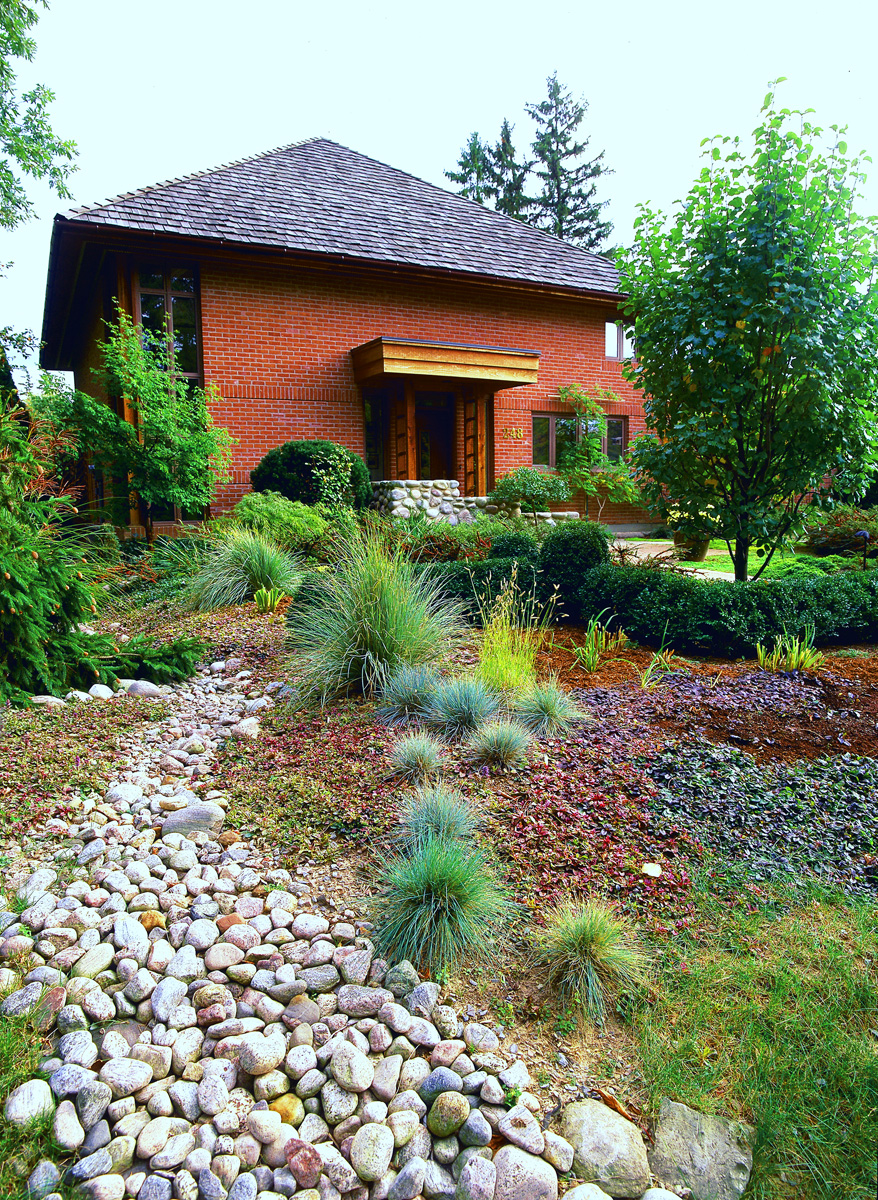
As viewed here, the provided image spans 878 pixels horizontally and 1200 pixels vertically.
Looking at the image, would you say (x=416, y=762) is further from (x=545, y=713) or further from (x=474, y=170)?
(x=474, y=170)

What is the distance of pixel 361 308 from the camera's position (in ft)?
44.8

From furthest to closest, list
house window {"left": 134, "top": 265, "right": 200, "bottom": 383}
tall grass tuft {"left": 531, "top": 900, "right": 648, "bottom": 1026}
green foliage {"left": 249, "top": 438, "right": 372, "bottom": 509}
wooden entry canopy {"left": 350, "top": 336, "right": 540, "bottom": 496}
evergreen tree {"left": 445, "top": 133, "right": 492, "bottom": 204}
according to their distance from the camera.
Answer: evergreen tree {"left": 445, "top": 133, "right": 492, "bottom": 204} → wooden entry canopy {"left": 350, "top": 336, "right": 540, "bottom": 496} → house window {"left": 134, "top": 265, "right": 200, "bottom": 383} → green foliage {"left": 249, "top": 438, "right": 372, "bottom": 509} → tall grass tuft {"left": 531, "top": 900, "right": 648, "bottom": 1026}

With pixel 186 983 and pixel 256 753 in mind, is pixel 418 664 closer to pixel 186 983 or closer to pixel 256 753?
pixel 256 753

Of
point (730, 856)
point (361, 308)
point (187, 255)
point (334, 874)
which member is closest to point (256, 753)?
point (334, 874)

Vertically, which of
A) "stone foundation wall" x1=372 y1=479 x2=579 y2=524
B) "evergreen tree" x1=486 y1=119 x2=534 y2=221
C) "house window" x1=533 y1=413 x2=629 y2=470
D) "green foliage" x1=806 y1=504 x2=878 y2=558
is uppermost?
"evergreen tree" x1=486 y1=119 x2=534 y2=221

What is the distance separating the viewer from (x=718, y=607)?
17.4 ft

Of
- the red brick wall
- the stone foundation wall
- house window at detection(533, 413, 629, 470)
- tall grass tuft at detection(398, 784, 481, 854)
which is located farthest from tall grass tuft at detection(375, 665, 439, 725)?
house window at detection(533, 413, 629, 470)

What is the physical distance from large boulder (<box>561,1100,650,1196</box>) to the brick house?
11.1m

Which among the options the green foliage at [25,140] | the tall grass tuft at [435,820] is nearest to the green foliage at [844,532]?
the tall grass tuft at [435,820]

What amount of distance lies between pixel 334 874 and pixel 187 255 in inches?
460

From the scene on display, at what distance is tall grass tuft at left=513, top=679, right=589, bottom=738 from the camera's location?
3.84 m

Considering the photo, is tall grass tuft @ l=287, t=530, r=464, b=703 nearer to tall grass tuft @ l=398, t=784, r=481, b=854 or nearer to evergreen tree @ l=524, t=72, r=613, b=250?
tall grass tuft @ l=398, t=784, r=481, b=854

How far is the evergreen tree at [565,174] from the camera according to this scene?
32438 mm

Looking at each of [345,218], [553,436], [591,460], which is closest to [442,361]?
[345,218]
